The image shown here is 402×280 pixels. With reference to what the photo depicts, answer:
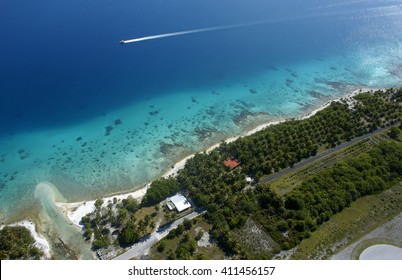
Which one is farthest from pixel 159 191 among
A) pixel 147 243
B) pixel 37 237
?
pixel 37 237

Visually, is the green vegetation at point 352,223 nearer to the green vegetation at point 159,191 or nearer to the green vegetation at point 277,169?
the green vegetation at point 277,169

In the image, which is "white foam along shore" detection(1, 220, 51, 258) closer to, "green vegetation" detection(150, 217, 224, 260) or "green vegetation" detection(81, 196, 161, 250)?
"green vegetation" detection(81, 196, 161, 250)

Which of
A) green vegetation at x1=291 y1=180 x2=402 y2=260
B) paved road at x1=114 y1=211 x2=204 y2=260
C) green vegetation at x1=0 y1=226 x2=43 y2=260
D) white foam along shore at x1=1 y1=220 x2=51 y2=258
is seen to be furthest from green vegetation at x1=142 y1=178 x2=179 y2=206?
green vegetation at x1=291 y1=180 x2=402 y2=260

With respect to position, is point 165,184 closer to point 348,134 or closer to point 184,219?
point 184,219

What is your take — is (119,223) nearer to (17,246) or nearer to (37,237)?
(37,237)

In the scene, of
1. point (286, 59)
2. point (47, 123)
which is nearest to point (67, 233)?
point (47, 123)
